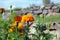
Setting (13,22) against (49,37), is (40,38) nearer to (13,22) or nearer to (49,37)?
(49,37)

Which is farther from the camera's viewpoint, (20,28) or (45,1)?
(45,1)

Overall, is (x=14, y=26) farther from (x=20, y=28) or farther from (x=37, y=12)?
(x=37, y=12)

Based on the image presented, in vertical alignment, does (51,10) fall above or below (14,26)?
below

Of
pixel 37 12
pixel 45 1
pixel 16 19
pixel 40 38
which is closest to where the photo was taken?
pixel 16 19

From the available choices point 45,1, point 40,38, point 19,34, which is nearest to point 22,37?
point 19,34

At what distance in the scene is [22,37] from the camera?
8.55ft

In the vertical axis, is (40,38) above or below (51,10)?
above

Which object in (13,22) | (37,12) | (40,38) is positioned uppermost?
(13,22)

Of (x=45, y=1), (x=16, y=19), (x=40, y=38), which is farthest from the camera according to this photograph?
(x=45, y=1)

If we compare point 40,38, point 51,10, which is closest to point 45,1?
point 51,10

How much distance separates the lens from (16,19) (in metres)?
2.51

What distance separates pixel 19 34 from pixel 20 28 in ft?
0.21

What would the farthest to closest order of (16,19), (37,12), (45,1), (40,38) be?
(45,1)
(37,12)
(40,38)
(16,19)

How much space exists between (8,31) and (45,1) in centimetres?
1230
